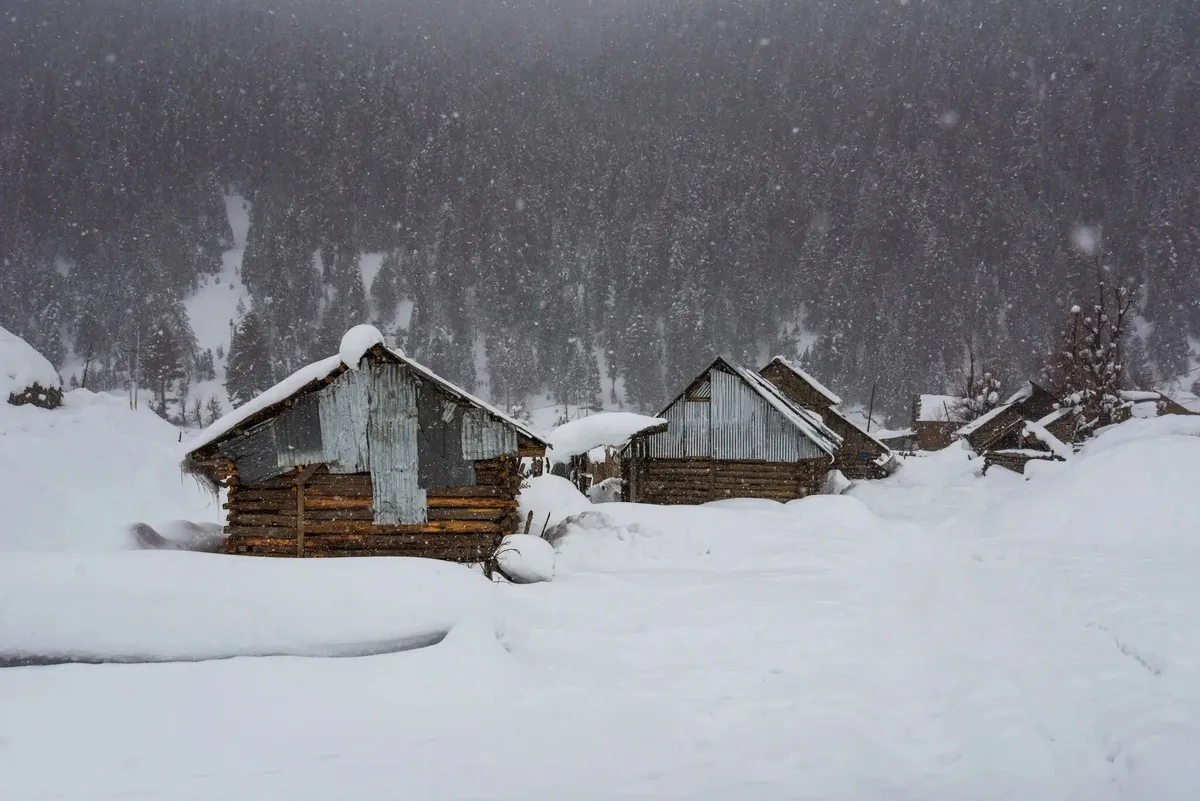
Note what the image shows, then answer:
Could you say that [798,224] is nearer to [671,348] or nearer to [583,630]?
[671,348]

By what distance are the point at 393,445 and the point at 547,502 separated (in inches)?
242

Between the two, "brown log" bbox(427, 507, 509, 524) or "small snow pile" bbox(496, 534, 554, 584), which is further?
"brown log" bbox(427, 507, 509, 524)

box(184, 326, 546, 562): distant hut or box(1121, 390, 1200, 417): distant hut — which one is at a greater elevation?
box(1121, 390, 1200, 417): distant hut

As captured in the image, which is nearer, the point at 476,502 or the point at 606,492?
the point at 476,502

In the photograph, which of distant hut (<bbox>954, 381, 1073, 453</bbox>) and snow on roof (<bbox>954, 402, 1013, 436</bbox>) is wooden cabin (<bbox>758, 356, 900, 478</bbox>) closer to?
snow on roof (<bbox>954, 402, 1013, 436</bbox>)

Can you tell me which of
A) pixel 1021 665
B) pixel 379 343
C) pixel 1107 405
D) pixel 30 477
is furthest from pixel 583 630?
pixel 1107 405

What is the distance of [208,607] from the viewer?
6273mm

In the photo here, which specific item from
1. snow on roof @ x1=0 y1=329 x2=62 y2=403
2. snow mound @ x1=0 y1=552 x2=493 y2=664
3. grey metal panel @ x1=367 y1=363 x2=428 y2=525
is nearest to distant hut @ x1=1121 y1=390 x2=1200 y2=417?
grey metal panel @ x1=367 y1=363 x2=428 y2=525

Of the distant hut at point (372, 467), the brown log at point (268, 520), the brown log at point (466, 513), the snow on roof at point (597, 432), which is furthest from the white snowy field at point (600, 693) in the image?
the snow on roof at point (597, 432)

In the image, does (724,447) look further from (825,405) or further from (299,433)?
(825,405)

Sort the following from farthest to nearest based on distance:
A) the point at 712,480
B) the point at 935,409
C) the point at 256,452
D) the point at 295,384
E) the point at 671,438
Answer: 1. the point at 935,409
2. the point at 712,480
3. the point at 671,438
4. the point at 256,452
5. the point at 295,384

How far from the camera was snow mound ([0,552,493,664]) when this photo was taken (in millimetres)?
5809

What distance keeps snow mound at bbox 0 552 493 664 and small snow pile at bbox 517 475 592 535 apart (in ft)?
28.5

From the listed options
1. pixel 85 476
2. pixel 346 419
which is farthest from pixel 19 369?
pixel 346 419
